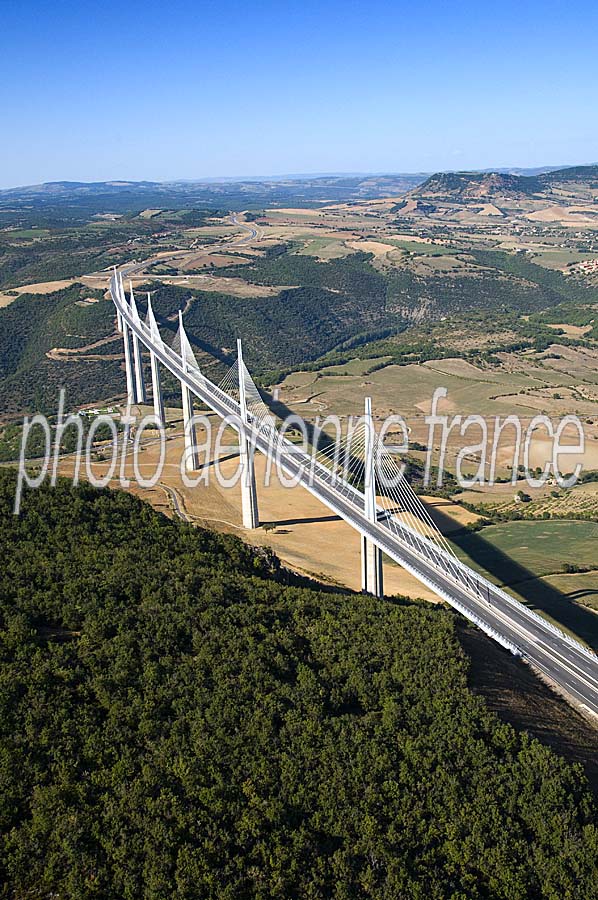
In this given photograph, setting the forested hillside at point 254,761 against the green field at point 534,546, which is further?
the green field at point 534,546

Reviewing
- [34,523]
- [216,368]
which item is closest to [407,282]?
[216,368]

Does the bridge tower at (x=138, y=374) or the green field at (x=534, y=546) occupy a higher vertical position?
the bridge tower at (x=138, y=374)

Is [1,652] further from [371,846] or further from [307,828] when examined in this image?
[371,846]

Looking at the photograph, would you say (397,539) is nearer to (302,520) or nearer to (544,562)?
(544,562)

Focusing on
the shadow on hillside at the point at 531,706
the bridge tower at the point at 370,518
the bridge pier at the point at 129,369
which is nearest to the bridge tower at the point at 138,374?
the bridge pier at the point at 129,369

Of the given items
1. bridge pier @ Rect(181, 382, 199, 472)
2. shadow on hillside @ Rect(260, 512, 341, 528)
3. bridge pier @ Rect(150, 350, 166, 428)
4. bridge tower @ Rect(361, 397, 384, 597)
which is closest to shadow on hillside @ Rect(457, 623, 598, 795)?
bridge tower @ Rect(361, 397, 384, 597)

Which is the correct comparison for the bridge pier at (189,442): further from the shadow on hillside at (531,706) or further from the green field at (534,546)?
the shadow on hillside at (531,706)
